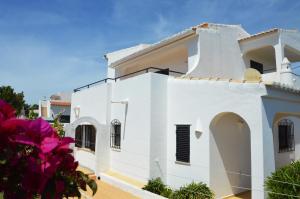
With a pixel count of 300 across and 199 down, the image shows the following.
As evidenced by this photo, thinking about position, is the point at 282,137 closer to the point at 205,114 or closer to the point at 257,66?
the point at 257,66

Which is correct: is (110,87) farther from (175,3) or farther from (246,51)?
(246,51)

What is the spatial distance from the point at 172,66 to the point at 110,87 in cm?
539

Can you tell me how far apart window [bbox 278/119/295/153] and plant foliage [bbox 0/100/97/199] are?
716 inches

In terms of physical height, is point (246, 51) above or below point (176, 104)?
above

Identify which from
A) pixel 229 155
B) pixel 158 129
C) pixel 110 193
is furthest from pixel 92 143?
pixel 229 155

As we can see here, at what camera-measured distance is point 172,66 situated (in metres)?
22.1

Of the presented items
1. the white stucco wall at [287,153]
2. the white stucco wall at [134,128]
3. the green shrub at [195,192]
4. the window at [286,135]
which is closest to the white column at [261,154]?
the green shrub at [195,192]

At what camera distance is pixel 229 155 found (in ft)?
47.2

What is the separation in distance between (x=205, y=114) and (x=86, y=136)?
1262 cm

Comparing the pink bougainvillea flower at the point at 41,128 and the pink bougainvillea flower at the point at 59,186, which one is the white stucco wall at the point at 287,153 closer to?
the pink bougainvillea flower at the point at 59,186

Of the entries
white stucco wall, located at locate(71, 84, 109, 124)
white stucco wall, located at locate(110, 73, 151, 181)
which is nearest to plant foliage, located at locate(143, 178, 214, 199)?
white stucco wall, located at locate(110, 73, 151, 181)

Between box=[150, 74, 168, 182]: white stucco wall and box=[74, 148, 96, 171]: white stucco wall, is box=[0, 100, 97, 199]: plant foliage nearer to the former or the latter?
box=[150, 74, 168, 182]: white stucco wall

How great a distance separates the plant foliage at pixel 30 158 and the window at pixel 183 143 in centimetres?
1339

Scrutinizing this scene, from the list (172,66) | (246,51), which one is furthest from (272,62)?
(172,66)
